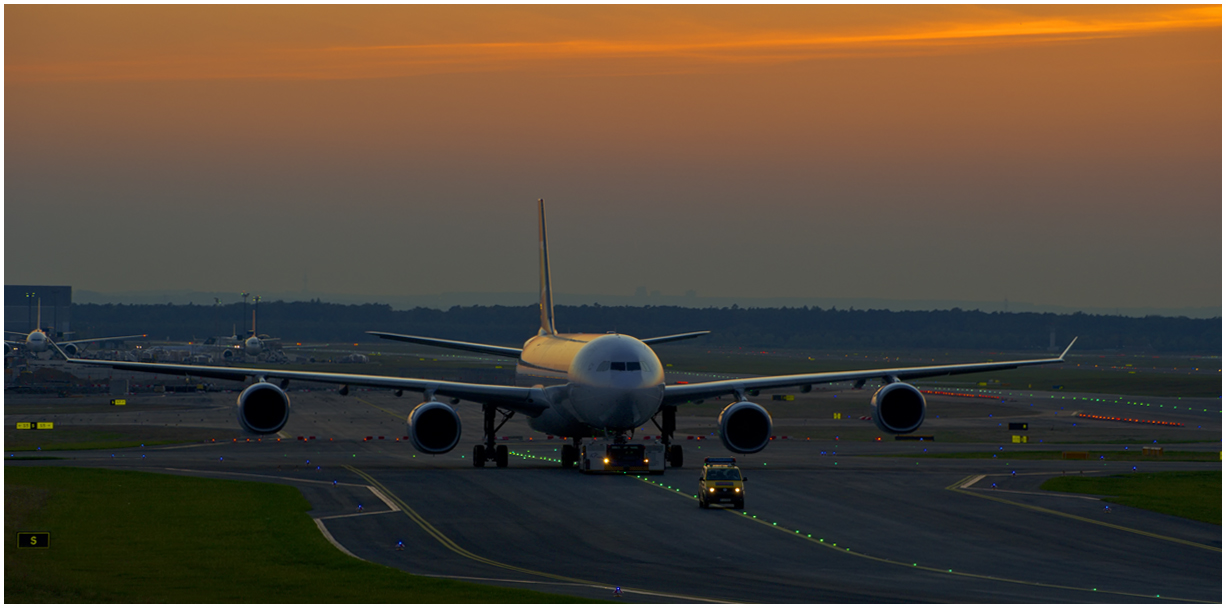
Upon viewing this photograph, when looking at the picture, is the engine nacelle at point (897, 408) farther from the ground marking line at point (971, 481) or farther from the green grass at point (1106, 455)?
the green grass at point (1106, 455)

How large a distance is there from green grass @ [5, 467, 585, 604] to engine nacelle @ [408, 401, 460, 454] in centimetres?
507

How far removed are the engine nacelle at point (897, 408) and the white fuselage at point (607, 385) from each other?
8.09 meters

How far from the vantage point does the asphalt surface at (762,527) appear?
1136 inches

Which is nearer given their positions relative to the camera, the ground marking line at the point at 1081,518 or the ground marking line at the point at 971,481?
the ground marking line at the point at 1081,518

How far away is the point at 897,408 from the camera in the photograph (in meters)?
50.3

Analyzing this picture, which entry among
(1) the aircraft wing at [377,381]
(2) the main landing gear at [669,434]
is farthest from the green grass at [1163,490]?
(1) the aircraft wing at [377,381]

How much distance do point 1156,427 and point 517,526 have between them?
63.3 m

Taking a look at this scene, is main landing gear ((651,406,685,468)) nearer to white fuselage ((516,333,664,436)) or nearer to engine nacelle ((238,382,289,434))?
white fuselage ((516,333,664,436))

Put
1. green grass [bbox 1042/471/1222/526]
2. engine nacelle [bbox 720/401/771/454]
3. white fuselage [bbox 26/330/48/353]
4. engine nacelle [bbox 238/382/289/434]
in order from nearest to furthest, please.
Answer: green grass [bbox 1042/471/1222/526], engine nacelle [bbox 238/382/289/434], engine nacelle [bbox 720/401/771/454], white fuselage [bbox 26/330/48/353]

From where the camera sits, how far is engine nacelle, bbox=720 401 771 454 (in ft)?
162

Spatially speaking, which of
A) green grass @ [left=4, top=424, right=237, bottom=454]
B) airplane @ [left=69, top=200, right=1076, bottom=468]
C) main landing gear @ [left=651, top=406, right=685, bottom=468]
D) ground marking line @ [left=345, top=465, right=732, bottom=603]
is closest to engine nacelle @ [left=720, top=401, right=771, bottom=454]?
airplane @ [left=69, top=200, right=1076, bottom=468]

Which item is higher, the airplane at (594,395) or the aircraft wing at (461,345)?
the aircraft wing at (461,345)

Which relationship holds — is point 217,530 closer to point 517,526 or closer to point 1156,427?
point 517,526

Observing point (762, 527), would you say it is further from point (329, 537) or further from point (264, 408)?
point (264, 408)
